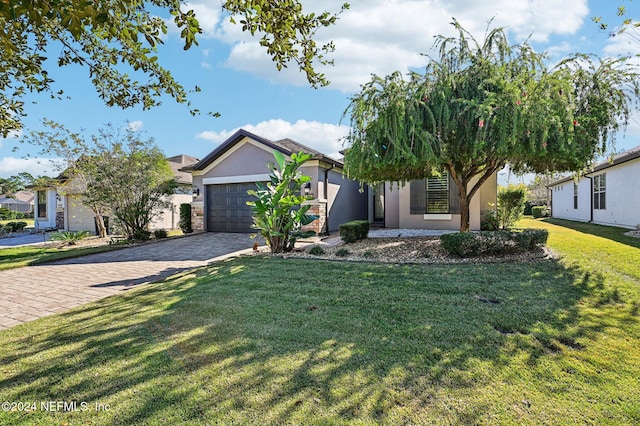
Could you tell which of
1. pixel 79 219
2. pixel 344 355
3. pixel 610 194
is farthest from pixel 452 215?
pixel 79 219

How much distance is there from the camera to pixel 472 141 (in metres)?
6.82

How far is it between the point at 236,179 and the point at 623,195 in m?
18.1

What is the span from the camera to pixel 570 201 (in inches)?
922

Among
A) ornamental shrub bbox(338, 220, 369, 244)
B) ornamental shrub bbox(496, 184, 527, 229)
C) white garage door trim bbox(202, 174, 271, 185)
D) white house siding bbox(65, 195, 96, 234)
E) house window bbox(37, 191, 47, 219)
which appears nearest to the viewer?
ornamental shrub bbox(338, 220, 369, 244)

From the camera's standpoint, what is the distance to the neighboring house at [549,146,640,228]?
14195 mm

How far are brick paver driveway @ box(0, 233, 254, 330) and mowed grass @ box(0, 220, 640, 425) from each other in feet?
2.61

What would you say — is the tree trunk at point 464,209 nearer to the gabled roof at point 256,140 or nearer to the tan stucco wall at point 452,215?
the tan stucco wall at point 452,215

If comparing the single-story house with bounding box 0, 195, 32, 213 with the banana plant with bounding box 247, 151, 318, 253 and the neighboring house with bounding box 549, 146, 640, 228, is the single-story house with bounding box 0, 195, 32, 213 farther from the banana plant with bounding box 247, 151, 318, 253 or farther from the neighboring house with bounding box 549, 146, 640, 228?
the neighboring house with bounding box 549, 146, 640, 228

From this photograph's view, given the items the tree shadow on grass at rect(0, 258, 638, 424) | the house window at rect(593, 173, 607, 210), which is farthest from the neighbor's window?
the house window at rect(593, 173, 607, 210)

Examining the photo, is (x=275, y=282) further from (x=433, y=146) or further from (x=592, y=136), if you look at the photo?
(x=592, y=136)

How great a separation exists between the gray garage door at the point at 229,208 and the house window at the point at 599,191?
60.8 feet

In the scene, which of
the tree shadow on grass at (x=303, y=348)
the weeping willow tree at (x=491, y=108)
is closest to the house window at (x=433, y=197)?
the weeping willow tree at (x=491, y=108)

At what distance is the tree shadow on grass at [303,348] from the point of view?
2.52m

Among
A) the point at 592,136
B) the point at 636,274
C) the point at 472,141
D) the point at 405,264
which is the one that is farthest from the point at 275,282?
the point at 592,136
